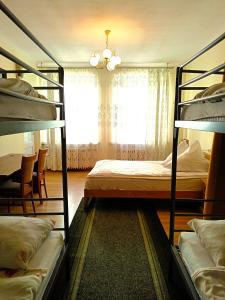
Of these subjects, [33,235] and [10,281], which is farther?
[33,235]

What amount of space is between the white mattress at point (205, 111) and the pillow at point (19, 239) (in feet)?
4.04

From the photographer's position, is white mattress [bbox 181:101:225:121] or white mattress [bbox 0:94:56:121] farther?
white mattress [bbox 181:101:225:121]

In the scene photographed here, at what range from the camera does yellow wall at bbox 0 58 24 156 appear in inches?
147

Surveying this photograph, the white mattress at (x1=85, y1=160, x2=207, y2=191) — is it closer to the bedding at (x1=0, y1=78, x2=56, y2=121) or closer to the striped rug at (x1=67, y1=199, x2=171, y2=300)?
the striped rug at (x1=67, y1=199, x2=171, y2=300)

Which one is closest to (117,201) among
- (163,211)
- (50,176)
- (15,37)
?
(163,211)

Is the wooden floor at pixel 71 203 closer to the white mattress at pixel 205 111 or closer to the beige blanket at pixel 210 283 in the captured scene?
the beige blanket at pixel 210 283

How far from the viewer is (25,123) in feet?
3.31

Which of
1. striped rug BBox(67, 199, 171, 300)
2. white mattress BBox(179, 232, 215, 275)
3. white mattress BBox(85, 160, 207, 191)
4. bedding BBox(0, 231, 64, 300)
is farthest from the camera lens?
white mattress BBox(85, 160, 207, 191)

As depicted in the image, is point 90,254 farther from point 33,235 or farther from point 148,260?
point 33,235

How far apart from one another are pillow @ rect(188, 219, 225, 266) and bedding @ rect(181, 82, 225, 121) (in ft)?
2.34

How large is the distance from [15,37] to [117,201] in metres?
3.18

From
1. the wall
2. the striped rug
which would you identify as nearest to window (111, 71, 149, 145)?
the wall

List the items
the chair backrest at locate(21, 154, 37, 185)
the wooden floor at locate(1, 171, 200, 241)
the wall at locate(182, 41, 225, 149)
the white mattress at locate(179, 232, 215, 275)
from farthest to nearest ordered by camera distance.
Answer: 1. the wall at locate(182, 41, 225, 149)
2. the wooden floor at locate(1, 171, 200, 241)
3. the chair backrest at locate(21, 154, 37, 185)
4. the white mattress at locate(179, 232, 215, 275)

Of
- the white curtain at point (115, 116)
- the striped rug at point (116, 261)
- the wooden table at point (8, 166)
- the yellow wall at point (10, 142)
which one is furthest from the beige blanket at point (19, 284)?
the white curtain at point (115, 116)
